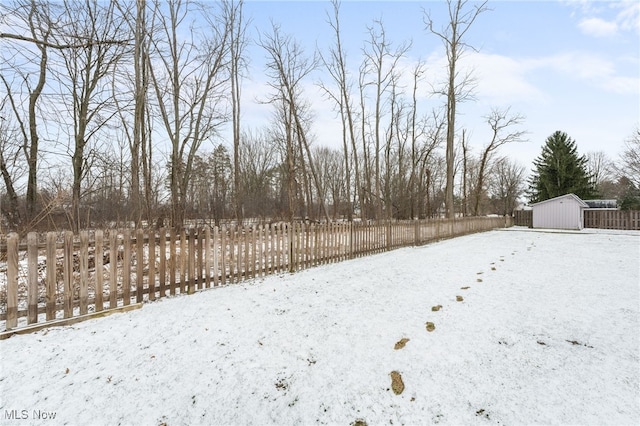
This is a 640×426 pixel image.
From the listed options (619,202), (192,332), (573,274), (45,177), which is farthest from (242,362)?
(619,202)

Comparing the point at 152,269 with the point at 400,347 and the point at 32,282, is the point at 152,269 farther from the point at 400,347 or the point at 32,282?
the point at 400,347

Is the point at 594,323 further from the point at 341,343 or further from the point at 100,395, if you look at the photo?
the point at 100,395

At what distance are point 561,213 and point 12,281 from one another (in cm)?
2916

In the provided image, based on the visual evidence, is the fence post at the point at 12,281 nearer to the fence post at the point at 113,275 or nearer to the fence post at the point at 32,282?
the fence post at the point at 32,282

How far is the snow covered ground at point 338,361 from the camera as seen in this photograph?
215cm

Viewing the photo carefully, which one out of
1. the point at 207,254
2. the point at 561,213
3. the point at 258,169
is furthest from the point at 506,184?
the point at 207,254

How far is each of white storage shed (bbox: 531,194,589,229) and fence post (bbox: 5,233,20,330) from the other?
28.5 meters

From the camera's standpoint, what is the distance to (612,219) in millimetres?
22375

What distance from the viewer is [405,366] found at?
8.90 ft

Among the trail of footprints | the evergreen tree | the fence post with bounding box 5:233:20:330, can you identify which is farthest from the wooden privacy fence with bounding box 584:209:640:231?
the fence post with bounding box 5:233:20:330

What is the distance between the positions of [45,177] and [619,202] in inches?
1452

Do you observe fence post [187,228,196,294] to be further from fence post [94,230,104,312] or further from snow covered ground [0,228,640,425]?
fence post [94,230,104,312]

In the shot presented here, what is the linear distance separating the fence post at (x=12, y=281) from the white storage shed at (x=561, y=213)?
93.6ft

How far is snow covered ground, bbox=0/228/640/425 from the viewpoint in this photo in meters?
2.15
